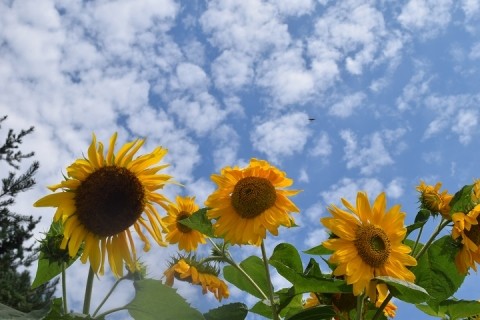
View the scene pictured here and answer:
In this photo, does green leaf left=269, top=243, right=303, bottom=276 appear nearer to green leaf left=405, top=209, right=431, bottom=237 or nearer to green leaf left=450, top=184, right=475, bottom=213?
green leaf left=405, top=209, right=431, bottom=237

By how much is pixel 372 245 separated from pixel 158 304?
2.47ft

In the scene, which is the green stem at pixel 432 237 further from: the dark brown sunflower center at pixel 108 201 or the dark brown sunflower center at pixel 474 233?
the dark brown sunflower center at pixel 108 201

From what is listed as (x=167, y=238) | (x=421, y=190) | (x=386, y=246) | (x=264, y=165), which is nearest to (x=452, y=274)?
(x=386, y=246)

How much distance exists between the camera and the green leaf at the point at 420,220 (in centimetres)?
193

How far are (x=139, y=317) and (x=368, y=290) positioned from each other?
664 millimetres

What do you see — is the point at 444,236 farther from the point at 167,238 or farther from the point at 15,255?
the point at 15,255

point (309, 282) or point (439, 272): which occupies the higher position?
point (439, 272)

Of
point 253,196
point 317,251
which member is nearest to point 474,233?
point 317,251

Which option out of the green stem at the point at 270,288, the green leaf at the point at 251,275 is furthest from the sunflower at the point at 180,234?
the green stem at the point at 270,288

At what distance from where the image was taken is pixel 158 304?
134cm

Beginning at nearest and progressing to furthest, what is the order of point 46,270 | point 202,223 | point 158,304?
point 158,304
point 46,270
point 202,223

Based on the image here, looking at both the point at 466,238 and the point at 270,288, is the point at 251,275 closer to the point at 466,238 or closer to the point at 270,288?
the point at 270,288

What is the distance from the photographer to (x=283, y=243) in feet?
6.41

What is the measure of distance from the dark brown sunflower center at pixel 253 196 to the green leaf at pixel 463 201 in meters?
0.60
